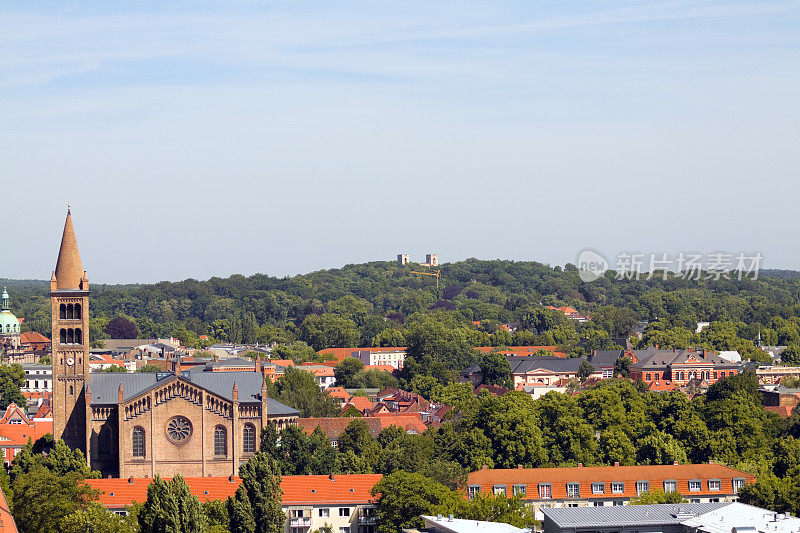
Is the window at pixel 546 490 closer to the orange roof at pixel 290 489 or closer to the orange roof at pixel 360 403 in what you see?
the orange roof at pixel 290 489

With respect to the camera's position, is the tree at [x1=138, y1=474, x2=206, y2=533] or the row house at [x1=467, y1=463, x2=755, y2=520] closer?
the tree at [x1=138, y1=474, x2=206, y2=533]

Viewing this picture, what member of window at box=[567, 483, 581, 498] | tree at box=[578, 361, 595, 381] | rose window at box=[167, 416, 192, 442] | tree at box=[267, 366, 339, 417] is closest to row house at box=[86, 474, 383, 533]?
window at box=[567, 483, 581, 498]

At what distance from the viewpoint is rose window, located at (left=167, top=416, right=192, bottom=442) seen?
92.0m

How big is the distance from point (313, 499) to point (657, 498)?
62.1 feet

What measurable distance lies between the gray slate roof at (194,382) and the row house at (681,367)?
7614 centimetres

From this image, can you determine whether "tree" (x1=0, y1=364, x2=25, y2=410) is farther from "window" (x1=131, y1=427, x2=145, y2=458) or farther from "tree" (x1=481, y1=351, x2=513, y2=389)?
"window" (x1=131, y1=427, x2=145, y2=458)

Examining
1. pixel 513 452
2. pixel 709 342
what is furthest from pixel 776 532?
pixel 709 342

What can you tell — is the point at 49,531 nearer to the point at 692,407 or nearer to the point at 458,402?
the point at 692,407

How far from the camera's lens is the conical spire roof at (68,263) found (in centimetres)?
9425

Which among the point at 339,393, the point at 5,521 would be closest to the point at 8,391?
the point at 339,393

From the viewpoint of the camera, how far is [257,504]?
68.2 metres

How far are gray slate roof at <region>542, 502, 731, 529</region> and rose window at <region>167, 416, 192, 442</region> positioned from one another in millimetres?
35717

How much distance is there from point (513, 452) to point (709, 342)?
376ft

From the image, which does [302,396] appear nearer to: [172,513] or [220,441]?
[220,441]
